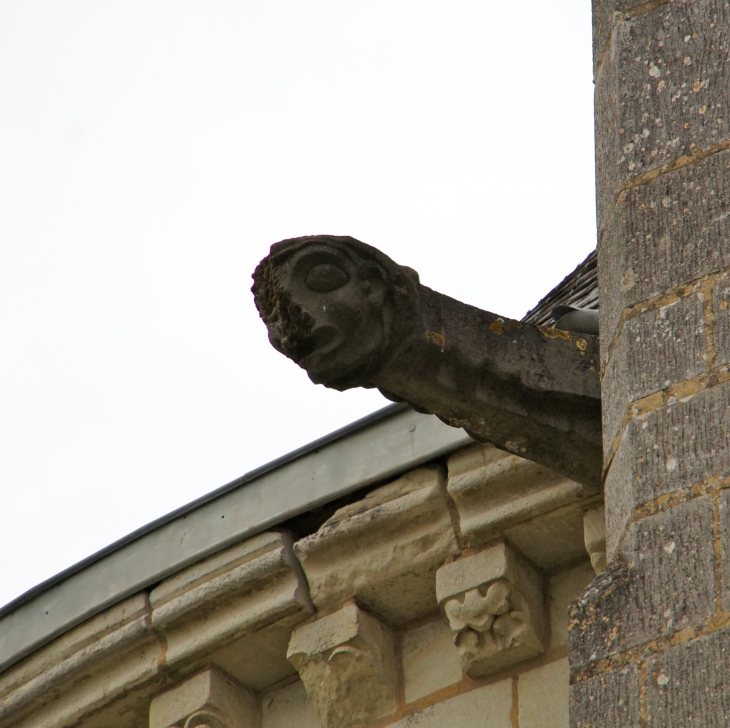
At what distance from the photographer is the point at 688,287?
2773mm

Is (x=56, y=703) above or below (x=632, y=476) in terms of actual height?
above

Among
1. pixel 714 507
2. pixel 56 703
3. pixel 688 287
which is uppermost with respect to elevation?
pixel 56 703

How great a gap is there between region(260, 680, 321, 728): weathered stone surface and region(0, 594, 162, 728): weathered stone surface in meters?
0.29

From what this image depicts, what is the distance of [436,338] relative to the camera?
9.82 feet

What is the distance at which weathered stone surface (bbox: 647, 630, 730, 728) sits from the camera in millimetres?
A: 2316

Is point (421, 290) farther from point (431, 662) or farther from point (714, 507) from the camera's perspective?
point (431, 662)

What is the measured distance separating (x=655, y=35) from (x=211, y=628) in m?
1.91

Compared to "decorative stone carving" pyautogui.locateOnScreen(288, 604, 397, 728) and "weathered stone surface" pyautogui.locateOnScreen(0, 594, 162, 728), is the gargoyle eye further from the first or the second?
"weathered stone surface" pyautogui.locateOnScreen(0, 594, 162, 728)

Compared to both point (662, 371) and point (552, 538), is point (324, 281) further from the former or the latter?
point (552, 538)

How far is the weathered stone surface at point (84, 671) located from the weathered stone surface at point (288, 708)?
0.29 m

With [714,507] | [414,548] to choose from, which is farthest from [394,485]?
[714,507]

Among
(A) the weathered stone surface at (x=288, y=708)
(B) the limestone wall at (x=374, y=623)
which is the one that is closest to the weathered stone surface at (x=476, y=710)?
(B) the limestone wall at (x=374, y=623)

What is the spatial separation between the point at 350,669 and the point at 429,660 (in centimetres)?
18

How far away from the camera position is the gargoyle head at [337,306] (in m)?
2.92
